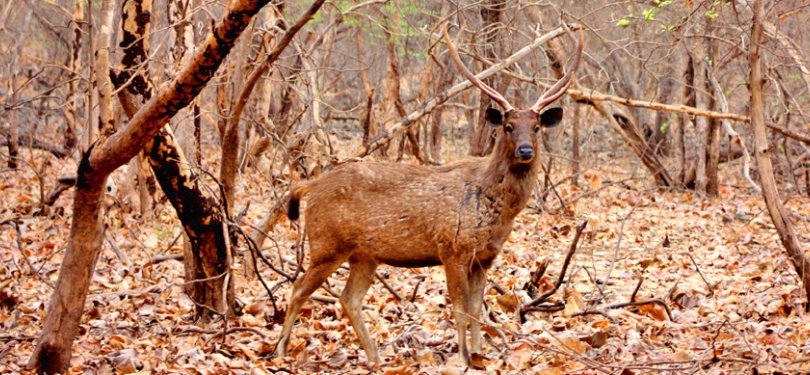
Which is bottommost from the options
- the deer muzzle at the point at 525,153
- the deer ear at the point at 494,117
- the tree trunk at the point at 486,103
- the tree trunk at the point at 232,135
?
the deer muzzle at the point at 525,153

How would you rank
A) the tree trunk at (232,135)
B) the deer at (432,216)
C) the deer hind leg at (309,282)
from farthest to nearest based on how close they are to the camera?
the tree trunk at (232,135)
the deer hind leg at (309,282)
the deer at (432,216)

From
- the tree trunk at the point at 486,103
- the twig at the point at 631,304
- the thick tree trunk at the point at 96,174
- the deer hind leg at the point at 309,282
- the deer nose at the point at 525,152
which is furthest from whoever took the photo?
the tree trunk at the point at 486,103

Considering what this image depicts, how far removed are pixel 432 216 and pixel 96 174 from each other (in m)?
2.59

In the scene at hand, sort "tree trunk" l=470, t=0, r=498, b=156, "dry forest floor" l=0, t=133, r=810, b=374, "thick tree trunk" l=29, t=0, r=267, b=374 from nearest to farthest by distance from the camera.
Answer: "thick tree trunk" l=29, t=0, r=267, b=374, "dry forest floor" l=0, t=133, r=810, b=374, "tree trunk" l=470, t=0, r=498, b=156

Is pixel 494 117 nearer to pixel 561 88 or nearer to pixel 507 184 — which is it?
pixel 561 88

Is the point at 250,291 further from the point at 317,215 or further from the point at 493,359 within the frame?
the point at 493,359

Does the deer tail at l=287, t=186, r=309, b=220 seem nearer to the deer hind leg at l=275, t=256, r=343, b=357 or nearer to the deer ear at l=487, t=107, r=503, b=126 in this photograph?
the deer hind leg at l=275, t=256, r=343, b=357

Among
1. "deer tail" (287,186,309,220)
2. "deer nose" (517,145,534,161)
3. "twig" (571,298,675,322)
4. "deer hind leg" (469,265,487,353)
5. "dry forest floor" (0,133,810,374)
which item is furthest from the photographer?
"deer tail" (287,186,309,220)

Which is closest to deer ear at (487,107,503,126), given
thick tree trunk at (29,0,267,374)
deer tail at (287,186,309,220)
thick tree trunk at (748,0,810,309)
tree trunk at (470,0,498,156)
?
deer tail at (287,186,309,220)

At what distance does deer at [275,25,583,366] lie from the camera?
724cm

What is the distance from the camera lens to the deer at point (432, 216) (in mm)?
7238

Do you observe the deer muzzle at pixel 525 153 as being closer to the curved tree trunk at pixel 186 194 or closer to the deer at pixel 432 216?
the deer at pixel 432 216

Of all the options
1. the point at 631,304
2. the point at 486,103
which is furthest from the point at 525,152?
the point at 486,103

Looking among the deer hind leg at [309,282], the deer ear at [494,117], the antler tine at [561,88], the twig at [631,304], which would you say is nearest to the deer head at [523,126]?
the antler tine at [561,88]
